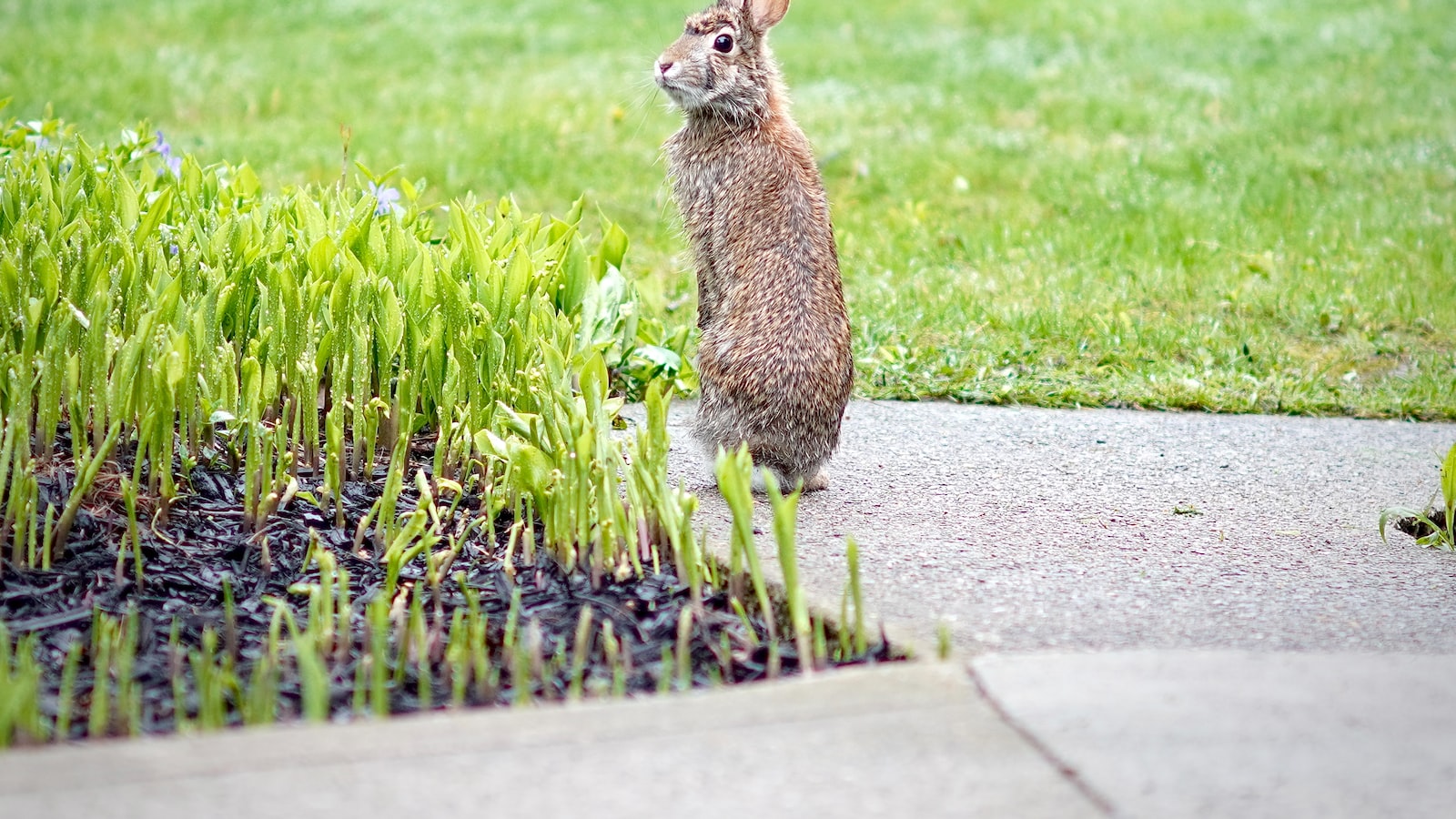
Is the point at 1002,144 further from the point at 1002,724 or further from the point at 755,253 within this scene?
the point at 1002,724

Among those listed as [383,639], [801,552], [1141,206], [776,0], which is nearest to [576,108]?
[1141,206]

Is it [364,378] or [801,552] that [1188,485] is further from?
[364,378]

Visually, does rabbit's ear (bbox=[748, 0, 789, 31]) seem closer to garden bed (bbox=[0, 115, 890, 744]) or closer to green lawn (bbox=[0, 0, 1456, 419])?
green lawn (bbox=[0, 0, 1456, 419])

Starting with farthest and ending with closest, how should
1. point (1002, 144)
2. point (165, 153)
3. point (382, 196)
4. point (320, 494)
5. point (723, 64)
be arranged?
point (1002, 144)
point (165, 153)
point (382, 196)
point (723, 64)
point (320, 494)

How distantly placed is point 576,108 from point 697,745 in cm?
816

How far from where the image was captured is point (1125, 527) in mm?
3787

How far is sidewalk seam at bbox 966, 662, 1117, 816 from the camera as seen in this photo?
2.16 meters

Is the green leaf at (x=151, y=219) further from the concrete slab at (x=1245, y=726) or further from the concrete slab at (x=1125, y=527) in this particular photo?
the concrete slab at (x=1245, y=726)

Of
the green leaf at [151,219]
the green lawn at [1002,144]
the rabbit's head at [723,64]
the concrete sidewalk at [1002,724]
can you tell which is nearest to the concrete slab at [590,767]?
the concrete sidewalk at [1002,724]

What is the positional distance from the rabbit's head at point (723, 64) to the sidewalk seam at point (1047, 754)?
2430 mm

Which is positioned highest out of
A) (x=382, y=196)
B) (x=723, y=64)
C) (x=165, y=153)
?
(x=723, y=64)

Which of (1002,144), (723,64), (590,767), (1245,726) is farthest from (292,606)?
(1002,144)

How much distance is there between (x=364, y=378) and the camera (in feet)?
12.6

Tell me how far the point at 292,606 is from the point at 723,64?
2.18 metres
